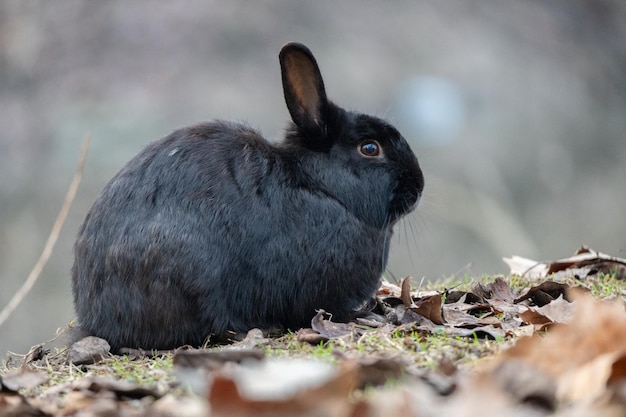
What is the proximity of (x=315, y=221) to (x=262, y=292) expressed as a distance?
44 centimetres

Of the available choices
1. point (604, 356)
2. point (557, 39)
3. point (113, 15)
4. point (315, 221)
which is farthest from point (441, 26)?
point (604, 356)

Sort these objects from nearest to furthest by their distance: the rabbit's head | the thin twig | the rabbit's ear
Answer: the thin twig → the rabbit's ear → the rabbit's head

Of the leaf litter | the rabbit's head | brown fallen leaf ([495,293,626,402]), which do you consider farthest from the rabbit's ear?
brown fallen leaf ([495,293,626,402])

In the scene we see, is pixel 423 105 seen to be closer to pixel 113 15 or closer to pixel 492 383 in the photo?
pixel 113 15

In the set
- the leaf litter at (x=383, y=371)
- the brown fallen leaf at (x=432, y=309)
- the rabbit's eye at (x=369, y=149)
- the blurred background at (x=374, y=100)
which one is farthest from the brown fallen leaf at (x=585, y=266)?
the blurred background at (x=374, y=100)

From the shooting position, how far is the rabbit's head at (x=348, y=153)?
168 inches

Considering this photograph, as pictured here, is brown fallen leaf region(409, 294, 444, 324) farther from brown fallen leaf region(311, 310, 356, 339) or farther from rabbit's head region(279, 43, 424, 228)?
rabbit's head region(279, 43, 424, 228)

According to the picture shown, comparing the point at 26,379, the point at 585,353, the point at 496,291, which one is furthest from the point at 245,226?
the point at 585,353

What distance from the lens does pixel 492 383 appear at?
2055mm

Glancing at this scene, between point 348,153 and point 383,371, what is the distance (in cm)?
199

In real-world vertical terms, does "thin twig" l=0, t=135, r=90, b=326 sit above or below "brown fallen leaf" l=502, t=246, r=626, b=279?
above

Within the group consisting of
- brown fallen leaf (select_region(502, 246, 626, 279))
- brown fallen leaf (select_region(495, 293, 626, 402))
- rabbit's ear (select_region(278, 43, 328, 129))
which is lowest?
brown fallen leaf (select_region(502, 246, 626, 279))

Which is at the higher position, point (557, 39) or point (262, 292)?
point (557, 39)

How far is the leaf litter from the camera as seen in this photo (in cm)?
202
